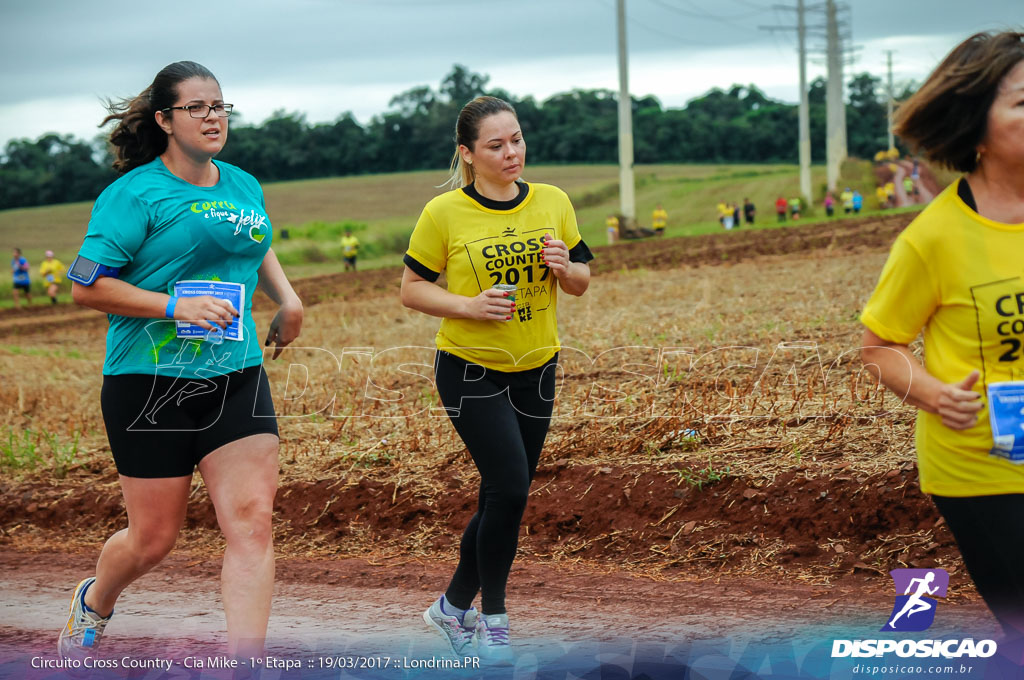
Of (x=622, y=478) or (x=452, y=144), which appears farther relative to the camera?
(x=452, y=144)

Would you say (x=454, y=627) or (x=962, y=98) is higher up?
(x=962, y=98)

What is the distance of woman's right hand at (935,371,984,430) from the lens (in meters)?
2.86

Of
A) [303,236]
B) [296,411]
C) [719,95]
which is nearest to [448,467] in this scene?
[296,411]

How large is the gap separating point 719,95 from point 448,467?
13265 centimetres

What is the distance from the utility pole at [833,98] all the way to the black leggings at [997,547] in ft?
178

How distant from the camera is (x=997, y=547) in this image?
2904mm

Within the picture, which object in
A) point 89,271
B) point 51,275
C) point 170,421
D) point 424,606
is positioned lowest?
point 424,606

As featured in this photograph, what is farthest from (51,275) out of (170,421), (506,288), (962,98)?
(962,98)

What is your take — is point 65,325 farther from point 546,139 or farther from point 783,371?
point 546,139

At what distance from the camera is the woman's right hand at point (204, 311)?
3.81m

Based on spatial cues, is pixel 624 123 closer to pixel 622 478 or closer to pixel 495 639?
pixel 622 478

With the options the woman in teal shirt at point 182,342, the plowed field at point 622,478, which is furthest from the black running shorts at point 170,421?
the plowed field at point 622,478

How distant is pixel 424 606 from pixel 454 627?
77 cm

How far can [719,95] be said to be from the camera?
13375 centimetres
